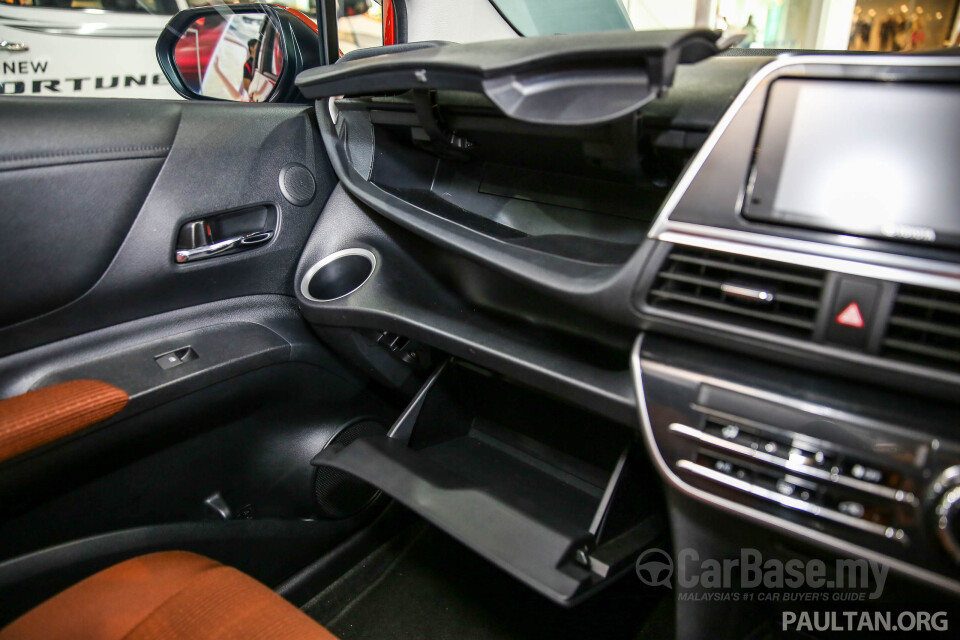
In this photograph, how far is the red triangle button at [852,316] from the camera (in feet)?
2.17

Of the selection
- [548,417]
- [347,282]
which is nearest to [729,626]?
[548,417]

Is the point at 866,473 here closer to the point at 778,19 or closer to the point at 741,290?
the point at 741,290

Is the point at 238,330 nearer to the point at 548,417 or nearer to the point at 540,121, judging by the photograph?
the point at 548,417

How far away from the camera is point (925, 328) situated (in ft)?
2.06

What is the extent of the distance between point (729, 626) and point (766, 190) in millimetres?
693

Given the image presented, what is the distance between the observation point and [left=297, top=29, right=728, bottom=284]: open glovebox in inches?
29.4

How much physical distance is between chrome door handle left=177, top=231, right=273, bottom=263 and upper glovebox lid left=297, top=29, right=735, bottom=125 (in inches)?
24.0

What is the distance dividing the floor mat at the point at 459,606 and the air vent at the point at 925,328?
89cm

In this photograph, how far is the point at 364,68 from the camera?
3.38ft

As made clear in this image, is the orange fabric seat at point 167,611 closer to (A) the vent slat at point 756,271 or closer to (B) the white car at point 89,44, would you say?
(A) the vent slat at point 756,271

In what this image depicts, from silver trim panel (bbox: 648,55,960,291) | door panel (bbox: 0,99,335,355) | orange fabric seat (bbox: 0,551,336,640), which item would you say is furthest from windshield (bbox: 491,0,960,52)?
orange fabric seat (bbox: 0,551,336,640)

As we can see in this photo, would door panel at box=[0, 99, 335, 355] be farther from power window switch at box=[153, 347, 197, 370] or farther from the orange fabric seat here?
the orange fabric seat

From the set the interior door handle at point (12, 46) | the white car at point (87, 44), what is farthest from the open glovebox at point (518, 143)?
the interior door handle at point (12, 46)

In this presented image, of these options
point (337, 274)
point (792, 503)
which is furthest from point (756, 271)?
point (337, 274)
